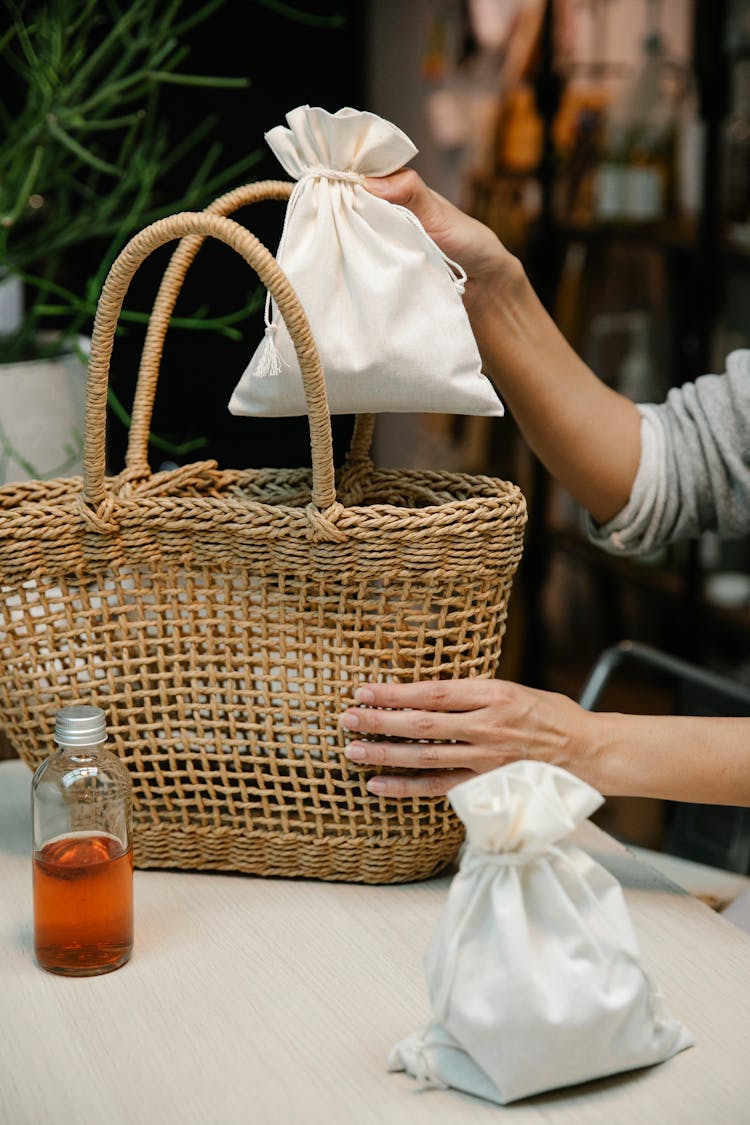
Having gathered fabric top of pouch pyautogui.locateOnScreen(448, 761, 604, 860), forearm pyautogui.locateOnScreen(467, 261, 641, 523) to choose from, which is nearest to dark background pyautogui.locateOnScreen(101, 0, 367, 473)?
forearm pyautogui.locateOnScreen(467, 261, 641, 523)

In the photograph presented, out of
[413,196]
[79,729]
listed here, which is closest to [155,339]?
[413,196]

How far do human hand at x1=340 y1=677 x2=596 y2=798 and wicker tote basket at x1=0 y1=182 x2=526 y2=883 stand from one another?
0.06ft

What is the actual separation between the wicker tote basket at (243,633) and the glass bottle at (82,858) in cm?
14

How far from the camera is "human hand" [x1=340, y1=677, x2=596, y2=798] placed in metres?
1.06

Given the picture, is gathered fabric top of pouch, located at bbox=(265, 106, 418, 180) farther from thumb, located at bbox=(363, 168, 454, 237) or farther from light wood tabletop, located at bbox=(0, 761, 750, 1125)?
light wood tabletop, located at bbox=(0, 761, 750, 1125)

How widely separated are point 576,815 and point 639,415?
809mm

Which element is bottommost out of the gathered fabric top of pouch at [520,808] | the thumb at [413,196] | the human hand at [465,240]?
the gathered fabric top of pouch at [520,808]

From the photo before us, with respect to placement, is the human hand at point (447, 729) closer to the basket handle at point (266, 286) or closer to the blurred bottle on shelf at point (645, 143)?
the basket handle at point (266, 286)

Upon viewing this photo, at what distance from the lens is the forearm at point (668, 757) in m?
1.12

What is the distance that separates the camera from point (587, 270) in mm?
3115

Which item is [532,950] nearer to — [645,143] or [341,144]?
[341,144]

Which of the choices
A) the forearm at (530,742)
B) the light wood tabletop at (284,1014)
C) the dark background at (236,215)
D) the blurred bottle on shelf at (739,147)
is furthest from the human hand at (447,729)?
the blurred bottle on shelf at (739,147)

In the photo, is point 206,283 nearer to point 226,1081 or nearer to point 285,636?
point 285,636

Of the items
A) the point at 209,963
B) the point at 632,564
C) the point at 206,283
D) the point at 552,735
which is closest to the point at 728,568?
the point at 632,564
